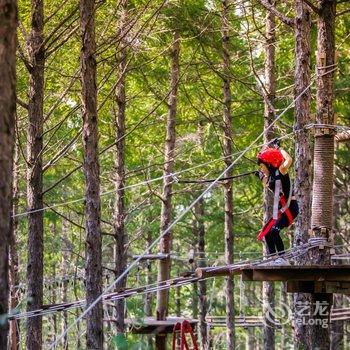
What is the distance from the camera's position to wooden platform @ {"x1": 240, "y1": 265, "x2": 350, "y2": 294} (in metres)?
7.50

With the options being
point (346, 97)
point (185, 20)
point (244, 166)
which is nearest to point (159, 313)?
point (185, 20)

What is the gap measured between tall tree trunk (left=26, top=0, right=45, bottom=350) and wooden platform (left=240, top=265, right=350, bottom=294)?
4101 millimetres

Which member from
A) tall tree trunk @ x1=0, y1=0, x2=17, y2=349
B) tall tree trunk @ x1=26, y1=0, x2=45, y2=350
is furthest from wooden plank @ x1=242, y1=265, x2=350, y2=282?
tall tree trunk @ x1=26, y1=0, x2=45, y2=350

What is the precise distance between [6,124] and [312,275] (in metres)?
4.43

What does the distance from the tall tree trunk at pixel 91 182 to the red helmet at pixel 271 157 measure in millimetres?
1896

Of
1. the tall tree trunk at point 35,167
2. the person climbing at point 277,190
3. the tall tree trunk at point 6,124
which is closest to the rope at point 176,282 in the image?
the person climbing at point 277,190

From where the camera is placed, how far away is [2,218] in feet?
13.0

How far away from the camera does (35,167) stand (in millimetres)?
11133

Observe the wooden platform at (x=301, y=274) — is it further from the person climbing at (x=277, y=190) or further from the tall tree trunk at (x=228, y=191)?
the tall tree trunk at (x=228, y=191)

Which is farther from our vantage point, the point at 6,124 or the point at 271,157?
the point at 271,157

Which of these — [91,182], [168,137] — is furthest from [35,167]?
[168,137]

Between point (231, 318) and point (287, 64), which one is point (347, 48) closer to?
point (287, 64)

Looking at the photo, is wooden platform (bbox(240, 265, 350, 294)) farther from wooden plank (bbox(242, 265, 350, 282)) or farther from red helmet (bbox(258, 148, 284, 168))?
red helmet (bbox(258, 148, 284, 168))

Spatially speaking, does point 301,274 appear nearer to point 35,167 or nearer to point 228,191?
point 35,167
